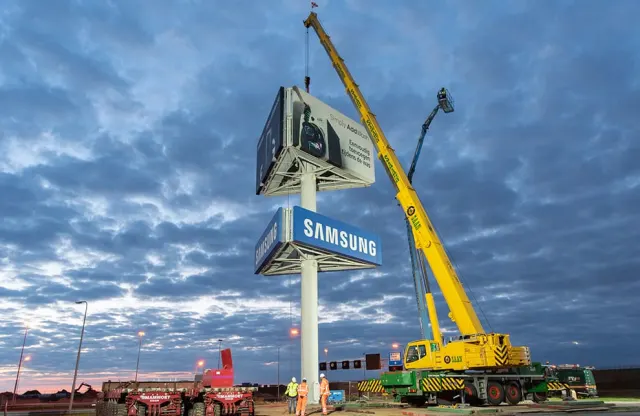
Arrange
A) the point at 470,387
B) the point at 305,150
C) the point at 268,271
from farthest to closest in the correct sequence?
the point at 268,271, the point at 305,150, the point at 470,387

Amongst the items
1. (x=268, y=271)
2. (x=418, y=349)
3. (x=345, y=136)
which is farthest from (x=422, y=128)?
(x=418, y=349)

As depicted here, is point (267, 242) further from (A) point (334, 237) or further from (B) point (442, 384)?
(B) point (442, 384)

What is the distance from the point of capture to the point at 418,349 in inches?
1140

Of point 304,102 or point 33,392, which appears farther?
point 33,392

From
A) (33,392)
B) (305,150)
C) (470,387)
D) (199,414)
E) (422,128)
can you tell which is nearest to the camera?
(199,414)

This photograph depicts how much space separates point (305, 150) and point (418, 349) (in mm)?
16359

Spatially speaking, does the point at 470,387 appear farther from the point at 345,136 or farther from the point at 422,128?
the point at 422,128

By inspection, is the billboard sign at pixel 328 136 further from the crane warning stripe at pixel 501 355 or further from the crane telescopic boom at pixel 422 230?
the crane warning stripe at pixel 501 355

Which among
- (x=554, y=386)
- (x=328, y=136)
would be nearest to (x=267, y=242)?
(x=328, y=136)

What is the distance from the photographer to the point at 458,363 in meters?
26.4

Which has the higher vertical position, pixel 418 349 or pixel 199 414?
pixel 418 349

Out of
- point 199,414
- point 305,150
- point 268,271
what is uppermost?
point 305,150

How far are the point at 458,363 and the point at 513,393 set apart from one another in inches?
161

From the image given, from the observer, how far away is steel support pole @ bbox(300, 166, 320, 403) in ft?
110
